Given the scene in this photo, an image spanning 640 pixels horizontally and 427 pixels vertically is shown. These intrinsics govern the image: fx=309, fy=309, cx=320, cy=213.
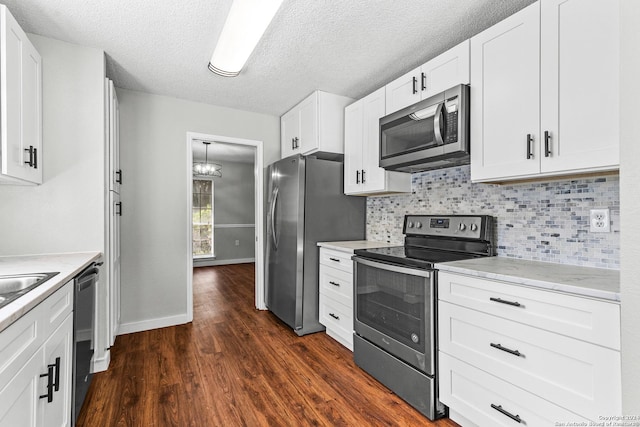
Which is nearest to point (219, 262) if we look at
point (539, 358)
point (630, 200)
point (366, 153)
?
point (366, 153)

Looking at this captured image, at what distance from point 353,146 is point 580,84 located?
69.3 inches

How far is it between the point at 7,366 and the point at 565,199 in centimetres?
248

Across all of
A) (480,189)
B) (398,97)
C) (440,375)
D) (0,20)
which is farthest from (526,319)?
(0,20)

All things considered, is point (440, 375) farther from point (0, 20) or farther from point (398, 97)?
point (0, 20)

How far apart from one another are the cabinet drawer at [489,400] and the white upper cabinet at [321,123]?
2.14 m

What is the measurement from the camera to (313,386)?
6.83ft

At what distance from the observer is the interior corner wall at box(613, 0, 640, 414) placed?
0.73m

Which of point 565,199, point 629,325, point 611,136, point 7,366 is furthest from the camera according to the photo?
point 565,199

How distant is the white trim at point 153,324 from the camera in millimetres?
3021

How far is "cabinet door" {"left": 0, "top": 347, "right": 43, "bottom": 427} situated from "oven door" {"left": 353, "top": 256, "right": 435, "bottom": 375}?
174cm

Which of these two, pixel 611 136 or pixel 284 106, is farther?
pixel 284 106

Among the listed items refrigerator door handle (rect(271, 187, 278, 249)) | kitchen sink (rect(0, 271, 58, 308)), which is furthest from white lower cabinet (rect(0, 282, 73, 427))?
refrigerator door handle (rect(271, 187, 278, 249))

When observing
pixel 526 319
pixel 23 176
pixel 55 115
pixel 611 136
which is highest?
pixel 55 115

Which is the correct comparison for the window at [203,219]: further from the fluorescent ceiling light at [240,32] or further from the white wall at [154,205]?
the fluorescent ceiling light at [240,32]
